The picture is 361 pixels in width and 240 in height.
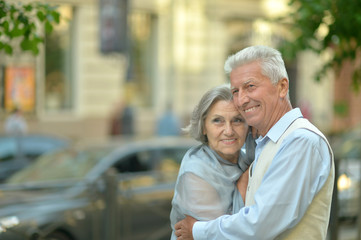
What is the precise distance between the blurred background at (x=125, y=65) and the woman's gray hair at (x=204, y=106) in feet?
40.7

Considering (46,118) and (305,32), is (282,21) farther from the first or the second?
(46,118)

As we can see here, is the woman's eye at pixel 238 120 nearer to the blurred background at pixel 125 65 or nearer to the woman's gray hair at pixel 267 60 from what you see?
the woman's gray hair at pixel 267 60

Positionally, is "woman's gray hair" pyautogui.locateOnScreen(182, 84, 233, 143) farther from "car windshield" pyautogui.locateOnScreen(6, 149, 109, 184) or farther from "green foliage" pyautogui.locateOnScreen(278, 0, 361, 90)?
"car windshield" pyautogui.locateOnScreen(6, 149, 109, 184)

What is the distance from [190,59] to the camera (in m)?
21.2

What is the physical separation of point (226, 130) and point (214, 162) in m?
0.16

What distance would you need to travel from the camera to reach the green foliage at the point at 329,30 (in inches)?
225

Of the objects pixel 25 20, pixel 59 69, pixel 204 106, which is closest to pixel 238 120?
pixel 204 106

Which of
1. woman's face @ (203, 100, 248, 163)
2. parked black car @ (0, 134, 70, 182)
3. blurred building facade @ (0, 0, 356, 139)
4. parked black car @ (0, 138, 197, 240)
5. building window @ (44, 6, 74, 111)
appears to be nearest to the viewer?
woman's face @ (203, 100, 248, 163)

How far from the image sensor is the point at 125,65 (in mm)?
15844

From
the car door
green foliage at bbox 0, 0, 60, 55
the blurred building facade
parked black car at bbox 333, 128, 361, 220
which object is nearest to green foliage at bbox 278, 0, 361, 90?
parked black car at bbox 333, 128, 361, 220

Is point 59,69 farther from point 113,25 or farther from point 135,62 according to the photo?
point 113,25

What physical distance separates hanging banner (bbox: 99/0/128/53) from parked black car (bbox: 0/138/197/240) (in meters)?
7.54

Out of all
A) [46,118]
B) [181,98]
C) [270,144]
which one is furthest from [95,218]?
[181,98]

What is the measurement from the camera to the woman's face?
293cm
